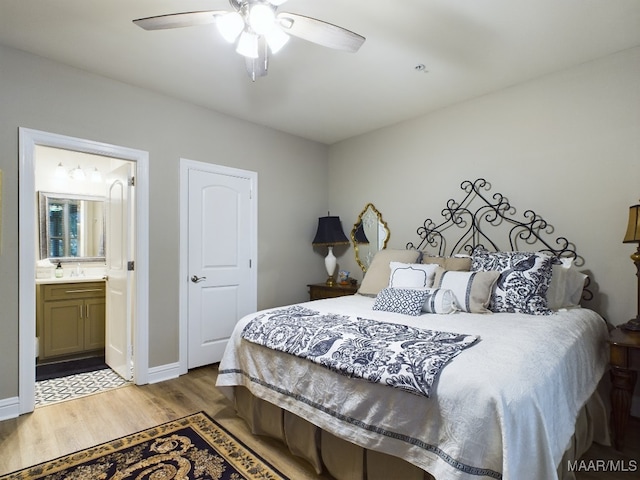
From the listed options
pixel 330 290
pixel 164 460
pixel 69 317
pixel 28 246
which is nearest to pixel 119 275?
pixel 28 246

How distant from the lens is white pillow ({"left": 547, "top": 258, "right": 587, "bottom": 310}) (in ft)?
7.87

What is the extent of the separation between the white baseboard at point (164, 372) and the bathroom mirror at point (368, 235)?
7.38ft

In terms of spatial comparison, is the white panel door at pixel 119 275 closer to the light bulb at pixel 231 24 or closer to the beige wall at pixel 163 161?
the beige wall at pixel 163 161

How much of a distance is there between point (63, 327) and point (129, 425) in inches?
82.0

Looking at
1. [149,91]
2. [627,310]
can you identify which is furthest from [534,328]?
[149,91]

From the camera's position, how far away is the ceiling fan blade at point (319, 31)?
1683 mm

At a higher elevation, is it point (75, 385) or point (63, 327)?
point (63, 327)

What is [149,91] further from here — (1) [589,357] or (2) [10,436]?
(1) [589,357]

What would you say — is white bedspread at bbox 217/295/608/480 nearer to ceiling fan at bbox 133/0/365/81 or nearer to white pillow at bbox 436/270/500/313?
white pillow at bbox 436/270/500/313

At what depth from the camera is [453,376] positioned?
131cm

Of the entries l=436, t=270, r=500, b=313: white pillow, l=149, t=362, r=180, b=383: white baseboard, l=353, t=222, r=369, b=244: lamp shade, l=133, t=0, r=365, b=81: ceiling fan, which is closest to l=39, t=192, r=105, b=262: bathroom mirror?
l=149, t=362, r=180, b=383: white baseboard

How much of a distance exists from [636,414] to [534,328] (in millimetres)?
1397

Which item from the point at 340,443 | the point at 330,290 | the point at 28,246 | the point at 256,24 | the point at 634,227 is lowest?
the point at 340,443

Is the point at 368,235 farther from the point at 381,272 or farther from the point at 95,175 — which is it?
the point at 95,175
